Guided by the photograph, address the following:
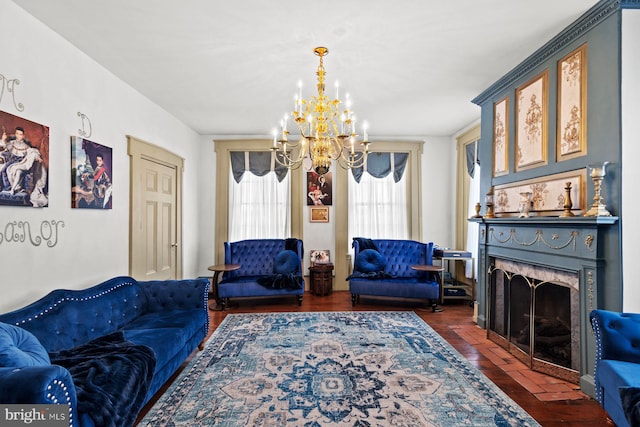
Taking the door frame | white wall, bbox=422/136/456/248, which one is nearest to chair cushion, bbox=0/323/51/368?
the door frame

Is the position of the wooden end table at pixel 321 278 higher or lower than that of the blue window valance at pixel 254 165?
lower

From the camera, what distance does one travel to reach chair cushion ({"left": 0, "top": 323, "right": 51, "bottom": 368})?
5.00 ft

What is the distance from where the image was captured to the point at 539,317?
299cm

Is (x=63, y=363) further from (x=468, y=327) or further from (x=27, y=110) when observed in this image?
(x=468, y=327)

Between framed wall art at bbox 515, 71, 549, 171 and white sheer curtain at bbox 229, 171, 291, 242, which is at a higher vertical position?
framed wall art at bbox 515, 71, 549, 171

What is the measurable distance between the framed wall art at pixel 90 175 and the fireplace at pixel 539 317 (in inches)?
A: 158

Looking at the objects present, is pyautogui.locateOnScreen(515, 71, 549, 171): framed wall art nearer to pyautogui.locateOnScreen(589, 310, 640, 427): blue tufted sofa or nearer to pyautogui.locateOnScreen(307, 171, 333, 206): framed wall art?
pyautogui.locateOnScreen(589, 310, 640, 427): blue tufted sofa

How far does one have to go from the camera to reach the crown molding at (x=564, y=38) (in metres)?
2.26

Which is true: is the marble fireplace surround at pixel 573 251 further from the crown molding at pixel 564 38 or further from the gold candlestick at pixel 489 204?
the crown molding at pixel 564 38

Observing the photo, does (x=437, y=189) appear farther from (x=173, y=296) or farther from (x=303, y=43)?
(x=173, y=296)

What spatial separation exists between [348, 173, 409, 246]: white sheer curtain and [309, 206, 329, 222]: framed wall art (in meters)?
0.43

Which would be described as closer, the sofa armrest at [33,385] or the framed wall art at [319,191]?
the sofa armrest at [33,385]

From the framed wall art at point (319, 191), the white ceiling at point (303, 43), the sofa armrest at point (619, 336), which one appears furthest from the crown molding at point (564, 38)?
the framed wall art at point (319, 191)

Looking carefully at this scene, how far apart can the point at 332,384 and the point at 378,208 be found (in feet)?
12.7
